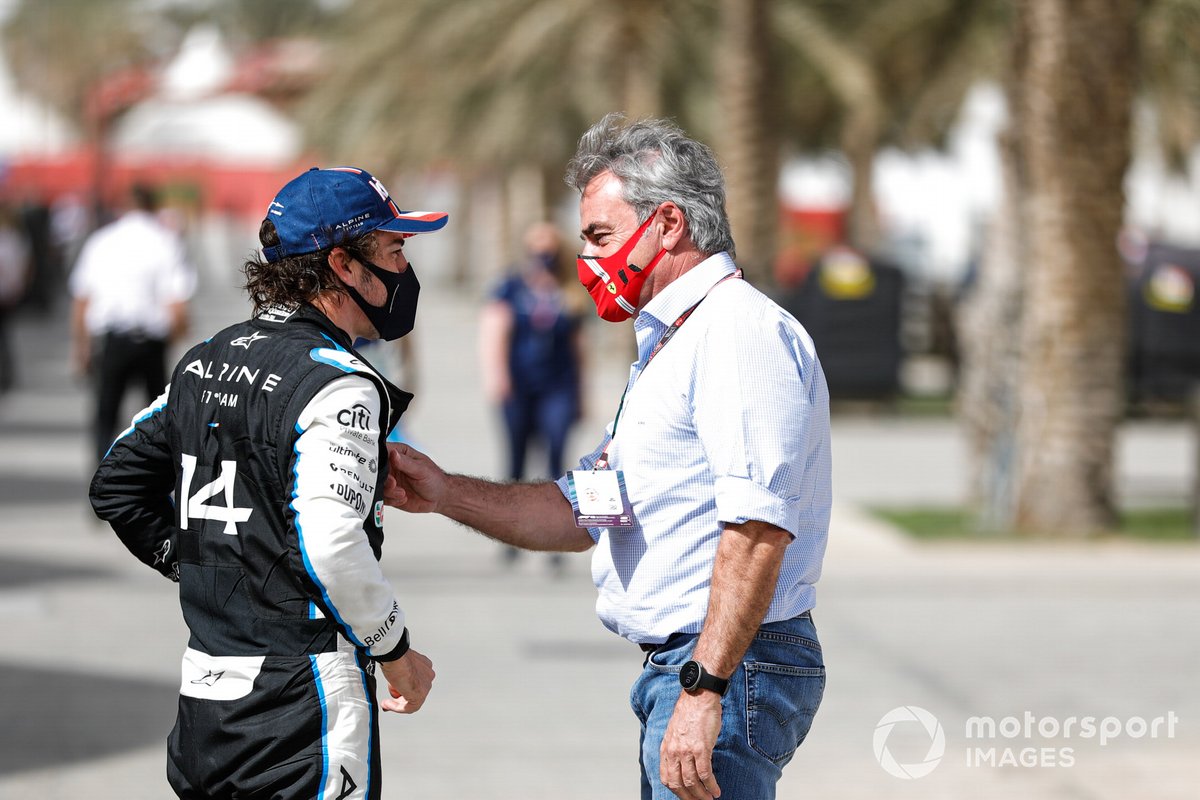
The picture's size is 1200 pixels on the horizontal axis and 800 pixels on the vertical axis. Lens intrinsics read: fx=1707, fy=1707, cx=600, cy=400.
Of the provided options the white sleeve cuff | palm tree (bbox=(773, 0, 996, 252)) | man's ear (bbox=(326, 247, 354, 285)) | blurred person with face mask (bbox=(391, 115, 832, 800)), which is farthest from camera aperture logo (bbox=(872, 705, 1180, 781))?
palm tree (bbox=(773, 0, 996, 252))

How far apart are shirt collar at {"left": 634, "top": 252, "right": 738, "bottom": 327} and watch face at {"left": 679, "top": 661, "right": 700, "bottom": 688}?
2.23 ft

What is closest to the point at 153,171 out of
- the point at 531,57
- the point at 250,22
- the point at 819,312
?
the point at 250,22

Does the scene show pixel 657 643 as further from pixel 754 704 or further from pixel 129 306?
pixel 129 306

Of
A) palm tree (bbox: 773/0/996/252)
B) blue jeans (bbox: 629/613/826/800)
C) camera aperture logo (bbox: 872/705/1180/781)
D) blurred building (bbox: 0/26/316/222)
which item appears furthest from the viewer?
blurred building (bbox: 0/26/316/222)

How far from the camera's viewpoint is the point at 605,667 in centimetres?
790

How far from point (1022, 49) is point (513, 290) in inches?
161

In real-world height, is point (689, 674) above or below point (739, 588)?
below

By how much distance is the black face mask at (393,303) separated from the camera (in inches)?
128

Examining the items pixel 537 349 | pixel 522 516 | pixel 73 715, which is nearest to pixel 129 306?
pixel 537 349

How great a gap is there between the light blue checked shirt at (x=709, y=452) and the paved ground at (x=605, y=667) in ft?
9.16

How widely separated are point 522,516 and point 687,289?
0.66m

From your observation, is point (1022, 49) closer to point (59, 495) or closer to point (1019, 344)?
point (1019, 344)

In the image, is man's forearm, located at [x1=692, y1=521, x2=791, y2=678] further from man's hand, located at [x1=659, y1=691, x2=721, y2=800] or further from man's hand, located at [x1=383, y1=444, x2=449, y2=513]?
man's hand, located at [x1=383, y1=444, x2=449, y2=513]

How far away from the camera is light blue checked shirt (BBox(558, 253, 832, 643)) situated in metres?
3.14
